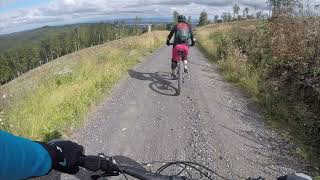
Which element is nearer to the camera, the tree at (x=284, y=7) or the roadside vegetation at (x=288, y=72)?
the roadside vegetation at (x=288, y=72)

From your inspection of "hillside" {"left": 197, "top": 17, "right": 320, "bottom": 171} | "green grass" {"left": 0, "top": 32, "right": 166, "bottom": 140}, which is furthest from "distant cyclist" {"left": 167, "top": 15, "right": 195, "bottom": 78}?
"green grass" {"left": 0, "top": 32, "right": 166, "bottom": 140}

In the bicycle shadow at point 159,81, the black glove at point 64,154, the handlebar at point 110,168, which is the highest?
the black glove at point 64,154

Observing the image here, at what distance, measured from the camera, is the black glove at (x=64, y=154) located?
202 cm

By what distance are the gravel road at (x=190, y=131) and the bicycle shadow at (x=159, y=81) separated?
37 mm

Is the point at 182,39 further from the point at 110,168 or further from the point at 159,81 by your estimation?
the point at 110,168

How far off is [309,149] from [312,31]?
158 inches

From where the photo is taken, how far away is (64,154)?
2.07m

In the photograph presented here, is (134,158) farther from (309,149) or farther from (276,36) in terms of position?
(276,36)

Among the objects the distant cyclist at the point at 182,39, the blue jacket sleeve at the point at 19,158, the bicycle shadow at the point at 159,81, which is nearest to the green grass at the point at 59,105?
the bicycle shadow at the point at 159,81

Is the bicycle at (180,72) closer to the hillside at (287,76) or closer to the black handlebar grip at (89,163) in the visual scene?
the hillside at (287,76)

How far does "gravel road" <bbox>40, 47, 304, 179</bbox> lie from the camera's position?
5762 mm

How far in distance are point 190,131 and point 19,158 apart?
553 centimetres

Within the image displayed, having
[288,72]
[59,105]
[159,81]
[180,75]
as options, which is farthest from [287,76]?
[59,105]

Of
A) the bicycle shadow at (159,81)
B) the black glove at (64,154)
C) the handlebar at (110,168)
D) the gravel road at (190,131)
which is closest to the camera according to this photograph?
the black glove at (64,154)
